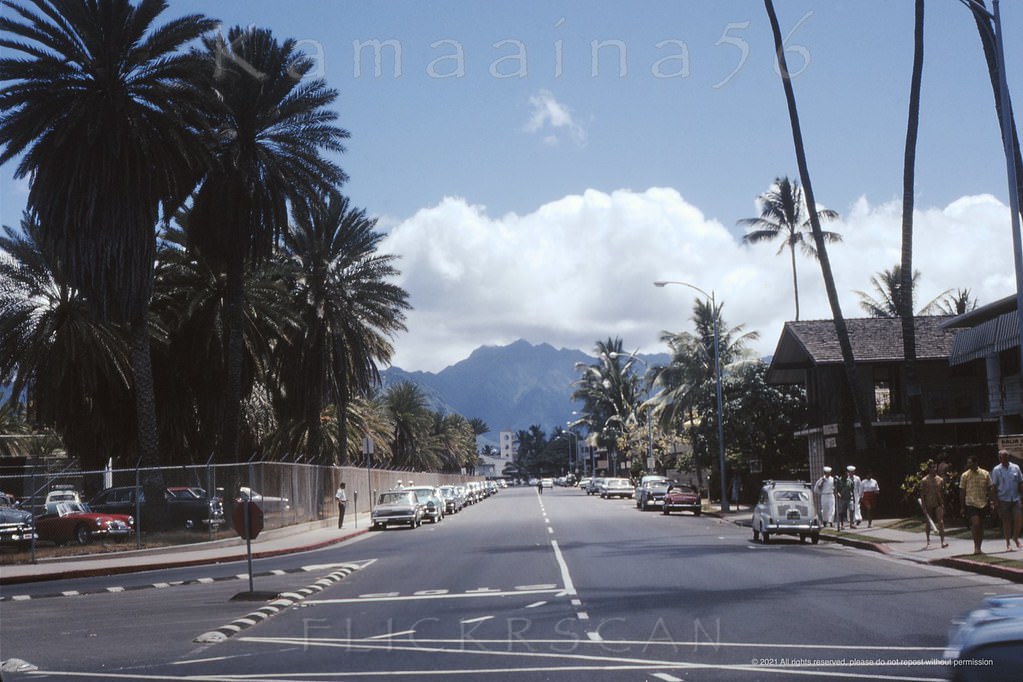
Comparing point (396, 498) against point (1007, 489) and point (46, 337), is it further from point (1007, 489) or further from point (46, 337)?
point (1007, 489)

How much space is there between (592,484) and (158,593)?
78.8 meters

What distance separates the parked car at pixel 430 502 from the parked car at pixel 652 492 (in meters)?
11.1

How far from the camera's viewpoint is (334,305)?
4838 centimetres

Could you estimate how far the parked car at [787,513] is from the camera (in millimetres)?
27469

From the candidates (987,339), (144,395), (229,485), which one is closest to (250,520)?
(229,485)

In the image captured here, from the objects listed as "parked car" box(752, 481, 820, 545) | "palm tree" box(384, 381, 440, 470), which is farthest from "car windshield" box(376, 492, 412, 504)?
"palm tree" box(384, 381, 440, 470)

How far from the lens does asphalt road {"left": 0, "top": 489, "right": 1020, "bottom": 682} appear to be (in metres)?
10.1

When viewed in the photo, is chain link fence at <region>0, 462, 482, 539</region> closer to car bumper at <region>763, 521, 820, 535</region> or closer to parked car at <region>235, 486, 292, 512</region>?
parked car at <region>235, 486, 292, 512</region>

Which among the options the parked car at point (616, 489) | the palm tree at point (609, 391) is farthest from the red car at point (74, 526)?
the palm tree at point (609, 391)

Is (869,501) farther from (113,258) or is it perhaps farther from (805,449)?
(113,258)

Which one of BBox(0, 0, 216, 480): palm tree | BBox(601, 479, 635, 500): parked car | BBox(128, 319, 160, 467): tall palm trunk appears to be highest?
BBox(0, 0, 216, 480): palm tree

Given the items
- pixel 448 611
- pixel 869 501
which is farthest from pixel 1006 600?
pixel 869 501

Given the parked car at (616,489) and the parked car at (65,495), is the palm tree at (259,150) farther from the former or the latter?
the parked car at (616,489)

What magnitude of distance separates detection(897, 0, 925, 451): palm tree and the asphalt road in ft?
36.5
